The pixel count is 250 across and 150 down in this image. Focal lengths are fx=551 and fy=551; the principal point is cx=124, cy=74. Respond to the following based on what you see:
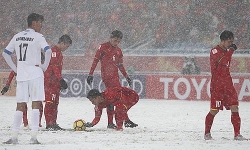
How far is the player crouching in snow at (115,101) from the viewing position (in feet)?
31.1

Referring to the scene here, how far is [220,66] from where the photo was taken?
8148mm

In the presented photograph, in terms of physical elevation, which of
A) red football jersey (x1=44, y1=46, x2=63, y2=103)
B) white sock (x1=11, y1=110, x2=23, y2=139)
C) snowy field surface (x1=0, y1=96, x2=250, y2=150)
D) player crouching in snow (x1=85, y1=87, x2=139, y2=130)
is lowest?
snowy field surface (x1=0, y1=96, x2=250, y2=150)

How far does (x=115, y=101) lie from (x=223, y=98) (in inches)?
91.9

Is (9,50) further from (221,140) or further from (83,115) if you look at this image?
(83,115)

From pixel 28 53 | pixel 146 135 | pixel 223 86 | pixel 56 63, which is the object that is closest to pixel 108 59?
pixel 56 63

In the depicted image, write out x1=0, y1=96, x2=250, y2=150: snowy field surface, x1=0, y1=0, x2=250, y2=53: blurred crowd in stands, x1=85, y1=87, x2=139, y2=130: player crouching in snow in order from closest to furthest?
1. x1=0, y1=96, x2=250, y2=150: snowy field surface
2. x1=85, y1=87, x2=139, y2=130: player crouching in snow
3. x1=0, y1=0, x2=250, y2=53: blurred crowd in stands

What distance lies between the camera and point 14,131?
24.4ft

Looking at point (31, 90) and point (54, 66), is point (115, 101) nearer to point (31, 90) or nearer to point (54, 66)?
point (54, 66)

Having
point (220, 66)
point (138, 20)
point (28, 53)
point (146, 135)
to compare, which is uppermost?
point (138, 20)

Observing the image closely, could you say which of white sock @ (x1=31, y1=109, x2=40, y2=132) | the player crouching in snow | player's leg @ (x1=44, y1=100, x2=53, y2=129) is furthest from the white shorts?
player's leg @ (x1=44, y1=100, x2=53, y2=129)

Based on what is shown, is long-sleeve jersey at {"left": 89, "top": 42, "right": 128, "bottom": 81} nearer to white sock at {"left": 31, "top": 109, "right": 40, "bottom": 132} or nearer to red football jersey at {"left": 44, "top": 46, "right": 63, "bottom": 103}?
red football jersey at {"left": 44, "top": 46, "right": 63, "bottom": 103}

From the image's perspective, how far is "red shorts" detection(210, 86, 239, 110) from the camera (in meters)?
8.03

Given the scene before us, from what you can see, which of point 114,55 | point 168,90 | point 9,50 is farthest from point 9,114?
point 168,90

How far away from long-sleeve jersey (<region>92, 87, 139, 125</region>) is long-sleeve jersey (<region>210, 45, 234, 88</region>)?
212 centimetres
